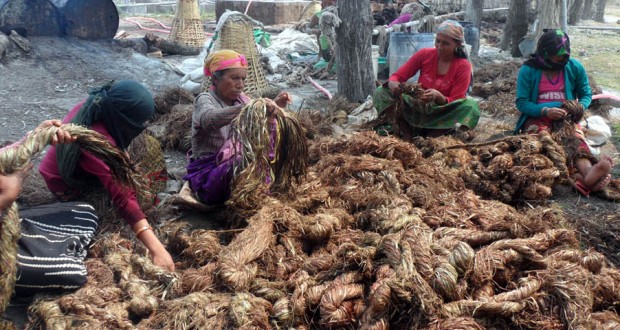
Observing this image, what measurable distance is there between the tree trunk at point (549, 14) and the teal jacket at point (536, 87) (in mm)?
5831

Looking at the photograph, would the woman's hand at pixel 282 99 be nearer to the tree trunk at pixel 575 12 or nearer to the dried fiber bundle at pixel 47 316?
the dried fiber bundle at pixel 47 316

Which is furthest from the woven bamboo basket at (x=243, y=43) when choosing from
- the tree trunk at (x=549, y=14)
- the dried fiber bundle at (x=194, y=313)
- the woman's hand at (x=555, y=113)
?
the tree trunk at (x=549, y=14)

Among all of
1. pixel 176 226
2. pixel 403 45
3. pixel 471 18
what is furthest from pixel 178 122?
pixel 471 18

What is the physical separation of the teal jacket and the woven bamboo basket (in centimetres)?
341

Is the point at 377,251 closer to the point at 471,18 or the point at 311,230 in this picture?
the point at 311,230

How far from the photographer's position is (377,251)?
106 inches

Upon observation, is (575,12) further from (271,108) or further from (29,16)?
(271,108)

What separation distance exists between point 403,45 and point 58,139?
5712 mm

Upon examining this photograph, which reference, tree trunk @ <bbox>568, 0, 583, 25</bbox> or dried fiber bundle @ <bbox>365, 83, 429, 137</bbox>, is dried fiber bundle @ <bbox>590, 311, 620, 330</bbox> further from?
tree trunk @ <bbox>568, 0, 583, 25</bbox>

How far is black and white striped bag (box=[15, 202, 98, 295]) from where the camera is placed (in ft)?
8.50

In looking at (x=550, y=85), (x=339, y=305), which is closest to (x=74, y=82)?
(x=550, y=85)

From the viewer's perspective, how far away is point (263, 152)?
11.5 feet

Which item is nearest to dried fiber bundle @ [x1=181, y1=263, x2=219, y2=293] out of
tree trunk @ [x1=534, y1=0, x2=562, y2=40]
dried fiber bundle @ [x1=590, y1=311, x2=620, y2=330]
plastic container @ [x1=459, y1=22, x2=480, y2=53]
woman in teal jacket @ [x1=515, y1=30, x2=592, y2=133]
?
dried fiber bundle @ [x1=590, y1=311, x2=620, y2=330]

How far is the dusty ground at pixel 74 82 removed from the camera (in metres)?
4.29
